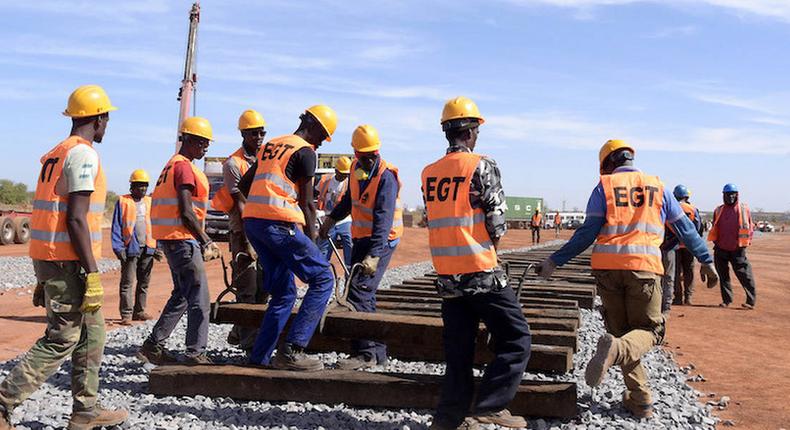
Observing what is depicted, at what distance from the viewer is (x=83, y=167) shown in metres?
4.02

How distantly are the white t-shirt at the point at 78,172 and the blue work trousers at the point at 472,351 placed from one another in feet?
7.32

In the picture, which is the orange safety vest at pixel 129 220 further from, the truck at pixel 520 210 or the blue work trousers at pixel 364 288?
the truck at pixel 520 210

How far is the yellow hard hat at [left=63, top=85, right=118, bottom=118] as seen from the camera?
4.30 meters

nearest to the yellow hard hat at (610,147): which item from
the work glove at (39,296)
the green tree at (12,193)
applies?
the work glove at (39,296)

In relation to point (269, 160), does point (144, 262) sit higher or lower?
lower

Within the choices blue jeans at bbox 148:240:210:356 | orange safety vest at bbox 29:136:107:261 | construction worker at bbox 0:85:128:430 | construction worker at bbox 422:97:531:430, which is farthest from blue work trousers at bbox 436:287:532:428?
blue jeans at bbox 148:240:210:356

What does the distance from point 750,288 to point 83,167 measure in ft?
38.3

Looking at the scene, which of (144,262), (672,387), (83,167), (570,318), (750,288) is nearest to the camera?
(83,167)

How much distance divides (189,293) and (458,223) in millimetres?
2659

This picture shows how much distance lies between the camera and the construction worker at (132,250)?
9281mm

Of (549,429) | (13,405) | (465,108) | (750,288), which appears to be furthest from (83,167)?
(750,288)

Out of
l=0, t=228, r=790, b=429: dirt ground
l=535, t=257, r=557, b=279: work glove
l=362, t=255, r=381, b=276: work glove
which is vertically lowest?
l=0, t=228, r=790, b=429: dirt ground

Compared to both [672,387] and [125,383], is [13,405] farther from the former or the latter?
[672,387]

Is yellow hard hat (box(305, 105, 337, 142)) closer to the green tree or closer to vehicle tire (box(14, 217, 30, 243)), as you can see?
vehicle tire (box(14, 217, 30, 243))
